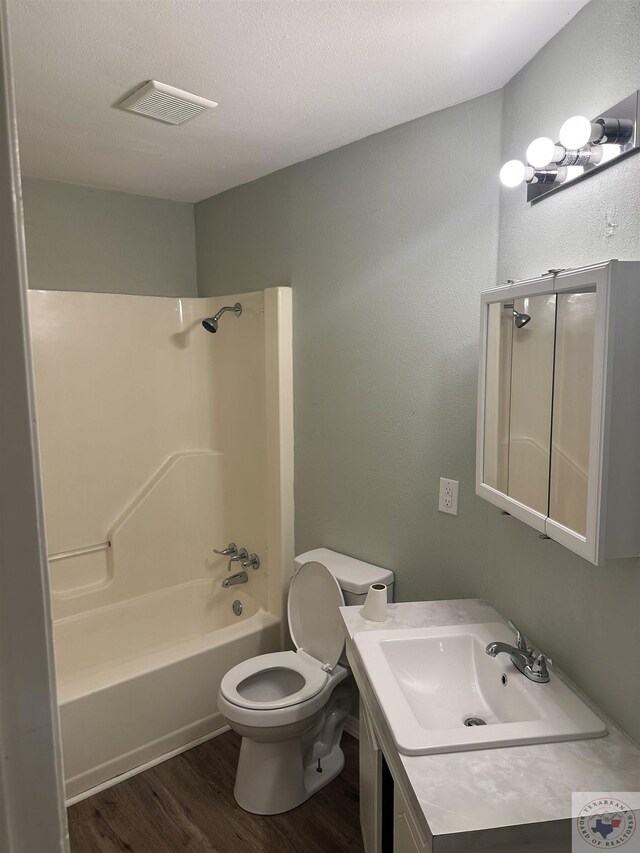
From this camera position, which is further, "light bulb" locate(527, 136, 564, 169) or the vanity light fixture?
"light bulb" locate(527, 136, 564, 169)

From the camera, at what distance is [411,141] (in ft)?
7.18

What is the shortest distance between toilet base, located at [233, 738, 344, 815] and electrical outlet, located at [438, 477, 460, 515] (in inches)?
41.6

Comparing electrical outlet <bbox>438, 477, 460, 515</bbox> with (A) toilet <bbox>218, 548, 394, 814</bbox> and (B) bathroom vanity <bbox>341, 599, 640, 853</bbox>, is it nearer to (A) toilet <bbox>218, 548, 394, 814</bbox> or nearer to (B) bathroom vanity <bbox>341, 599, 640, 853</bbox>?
(A) toilet <bbox>218, 548, 394, 814</bbox>

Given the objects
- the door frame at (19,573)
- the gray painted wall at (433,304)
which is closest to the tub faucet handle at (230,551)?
the gray painted wall at (433,304)

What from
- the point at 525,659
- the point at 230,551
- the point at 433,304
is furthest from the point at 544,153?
the point at 230,551

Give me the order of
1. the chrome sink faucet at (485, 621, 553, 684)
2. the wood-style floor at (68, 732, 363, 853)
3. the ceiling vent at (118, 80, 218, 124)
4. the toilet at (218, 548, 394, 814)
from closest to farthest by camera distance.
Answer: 1. the chrome sink faucet at (485, 621, 553, 684)
2. the ceiling vent at (118, 80, 218, 124)
3. the wood-style floor at (68, 732, 363, 853)
4. the toilet at (218, 548, 394, 814)

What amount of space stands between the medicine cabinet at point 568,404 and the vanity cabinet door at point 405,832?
2.22ft

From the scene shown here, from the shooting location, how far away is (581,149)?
1.40 meters

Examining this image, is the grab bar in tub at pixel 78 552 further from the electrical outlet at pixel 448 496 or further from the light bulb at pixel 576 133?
the light bulb at pixel 576 133

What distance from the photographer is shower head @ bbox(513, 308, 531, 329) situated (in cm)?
160

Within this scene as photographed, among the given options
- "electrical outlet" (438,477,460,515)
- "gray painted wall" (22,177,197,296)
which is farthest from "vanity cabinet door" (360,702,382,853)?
"gray painted wall" (22,177,197,296)

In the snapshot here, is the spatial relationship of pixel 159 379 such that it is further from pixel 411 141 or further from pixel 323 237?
pixel 411 141

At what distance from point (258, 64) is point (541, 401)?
1.26 metres

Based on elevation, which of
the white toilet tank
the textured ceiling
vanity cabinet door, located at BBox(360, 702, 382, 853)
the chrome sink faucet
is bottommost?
vanity cabinet door, located at BBox(360, 702, 382, 853)
